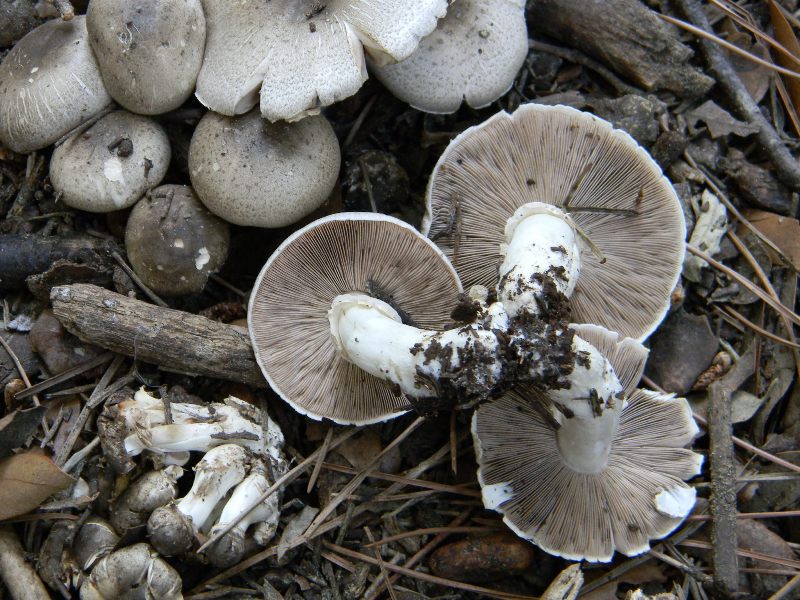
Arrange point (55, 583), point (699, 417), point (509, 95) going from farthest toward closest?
point (509, 95), point (699, 417), point (55, 583)

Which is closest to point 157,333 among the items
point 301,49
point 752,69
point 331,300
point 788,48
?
point 331,300

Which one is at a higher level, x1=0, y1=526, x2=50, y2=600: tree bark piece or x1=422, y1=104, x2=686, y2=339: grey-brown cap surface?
x1=422, y1=104, x2=686, y2=339: grey-brown cap surface

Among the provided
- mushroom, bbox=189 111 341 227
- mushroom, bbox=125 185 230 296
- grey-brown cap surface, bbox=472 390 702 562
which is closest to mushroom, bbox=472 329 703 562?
grey-brown cap surface, bbox=472 390 702 562

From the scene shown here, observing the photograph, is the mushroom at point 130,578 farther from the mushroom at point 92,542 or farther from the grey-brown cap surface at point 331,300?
the grey-brown cap surface at point 331,300

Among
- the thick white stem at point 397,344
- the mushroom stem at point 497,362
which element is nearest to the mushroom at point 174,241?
the thick white stem at point 397,344

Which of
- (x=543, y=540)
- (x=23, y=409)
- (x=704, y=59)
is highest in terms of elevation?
(x=704, y=59)

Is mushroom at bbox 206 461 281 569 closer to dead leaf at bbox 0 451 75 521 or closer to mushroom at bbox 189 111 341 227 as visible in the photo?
dead leaf at bbox 0 451 75 521

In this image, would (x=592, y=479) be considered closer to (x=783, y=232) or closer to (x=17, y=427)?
(x=783, y=232)

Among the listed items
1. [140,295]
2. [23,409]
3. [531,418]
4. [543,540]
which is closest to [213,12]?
[140,295]

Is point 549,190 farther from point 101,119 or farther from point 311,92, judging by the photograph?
point 101,119
